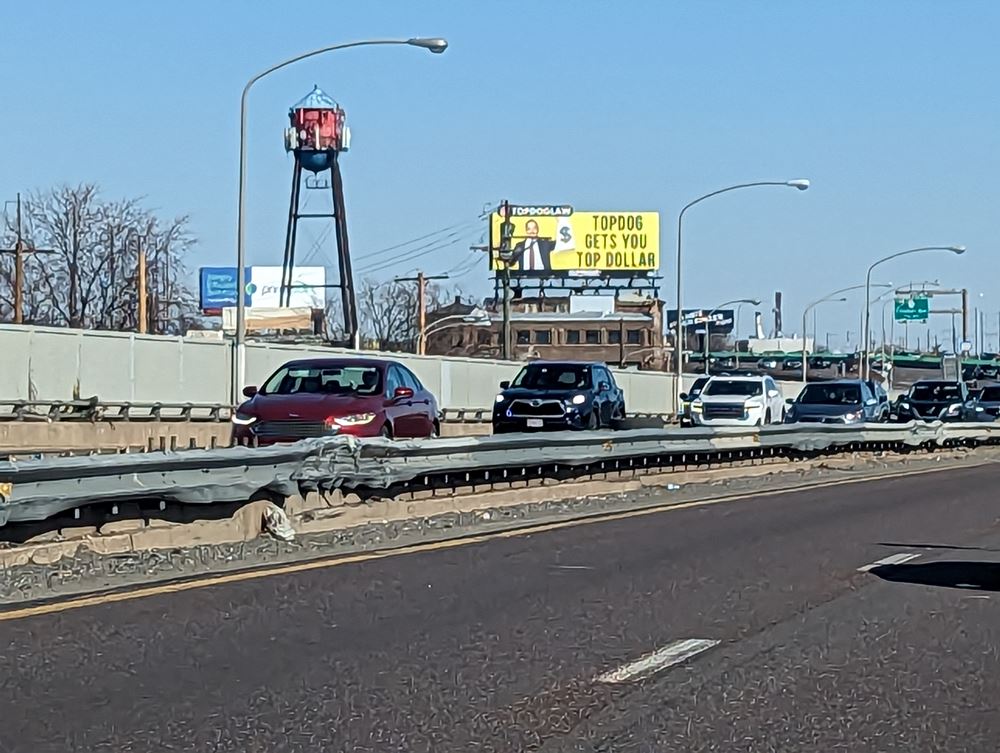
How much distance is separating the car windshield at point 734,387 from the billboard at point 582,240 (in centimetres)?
6609

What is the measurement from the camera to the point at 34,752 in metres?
7.00

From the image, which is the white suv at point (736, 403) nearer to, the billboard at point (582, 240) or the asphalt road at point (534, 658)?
the asphalt road at point (534, 658)

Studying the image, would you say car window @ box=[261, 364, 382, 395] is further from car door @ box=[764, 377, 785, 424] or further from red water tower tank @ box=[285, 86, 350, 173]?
red water tower tank @ box=[285, 86, 350, 173]

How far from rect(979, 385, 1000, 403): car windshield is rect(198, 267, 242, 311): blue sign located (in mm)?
67348

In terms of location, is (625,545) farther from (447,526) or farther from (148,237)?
(148,237)

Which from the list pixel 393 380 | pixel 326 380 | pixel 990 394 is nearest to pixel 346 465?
pixel 393 380

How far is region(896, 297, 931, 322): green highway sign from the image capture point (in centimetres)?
9144

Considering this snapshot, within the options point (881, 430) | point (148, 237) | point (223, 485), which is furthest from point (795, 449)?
point (148, 237)

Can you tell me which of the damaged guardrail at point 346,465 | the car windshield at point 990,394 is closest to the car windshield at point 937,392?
the car windshield at point 990,394

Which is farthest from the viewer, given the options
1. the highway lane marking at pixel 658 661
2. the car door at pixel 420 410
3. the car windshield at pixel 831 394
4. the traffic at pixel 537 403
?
the car windshield at pixel 831 394

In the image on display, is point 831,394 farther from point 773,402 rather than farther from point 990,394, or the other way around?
point 990,394

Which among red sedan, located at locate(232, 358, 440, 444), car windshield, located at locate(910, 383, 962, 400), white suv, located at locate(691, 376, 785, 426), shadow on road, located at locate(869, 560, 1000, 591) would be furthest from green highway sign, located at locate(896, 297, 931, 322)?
shadow on road, located at locate(869, 560, 1000, 591)

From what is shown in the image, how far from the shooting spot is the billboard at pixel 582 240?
111188 mm

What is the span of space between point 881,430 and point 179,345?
1946cm
